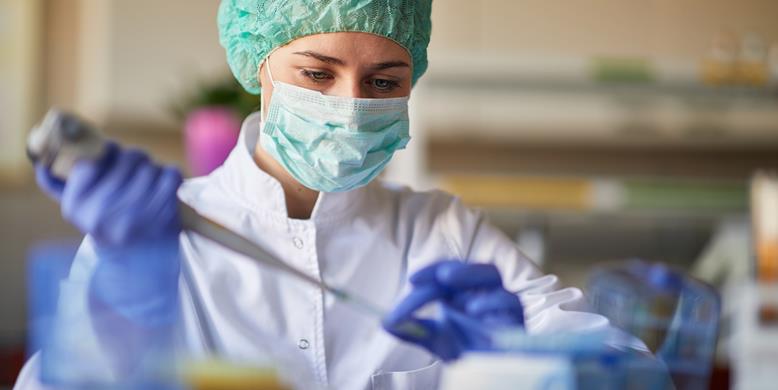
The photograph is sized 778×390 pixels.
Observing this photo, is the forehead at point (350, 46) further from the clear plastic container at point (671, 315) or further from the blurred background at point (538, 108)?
the blurred background at point (538, 108)

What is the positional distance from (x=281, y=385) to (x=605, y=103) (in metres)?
3.11

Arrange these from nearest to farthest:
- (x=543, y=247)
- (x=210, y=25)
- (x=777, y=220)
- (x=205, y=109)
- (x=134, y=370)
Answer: (x=134, y=370), (x=777, y=220), (x=205, y=109), (x=543, y=247), (x=210, y=25)

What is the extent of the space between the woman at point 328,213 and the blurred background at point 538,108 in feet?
6.01

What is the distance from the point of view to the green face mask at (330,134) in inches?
50.6

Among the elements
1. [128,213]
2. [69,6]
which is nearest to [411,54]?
[128,213]

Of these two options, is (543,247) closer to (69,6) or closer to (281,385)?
(69,6)

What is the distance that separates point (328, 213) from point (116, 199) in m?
0.51

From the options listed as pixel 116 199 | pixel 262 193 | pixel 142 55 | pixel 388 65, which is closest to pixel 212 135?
pixel 142 55

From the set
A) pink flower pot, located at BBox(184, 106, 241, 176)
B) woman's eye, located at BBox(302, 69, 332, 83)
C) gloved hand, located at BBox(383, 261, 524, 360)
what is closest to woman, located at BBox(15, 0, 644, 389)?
woman's eye, located at BBox(302, 69, 332, 83)

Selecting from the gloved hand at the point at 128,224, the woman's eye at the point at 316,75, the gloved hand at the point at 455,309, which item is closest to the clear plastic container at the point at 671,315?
the gloved hand at the point at 455,309

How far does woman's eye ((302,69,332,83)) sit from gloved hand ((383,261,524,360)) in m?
0.39

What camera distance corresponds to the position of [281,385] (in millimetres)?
799

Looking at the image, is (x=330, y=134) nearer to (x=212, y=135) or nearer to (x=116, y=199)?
(x=116, y=199)

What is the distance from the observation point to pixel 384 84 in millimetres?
1311
